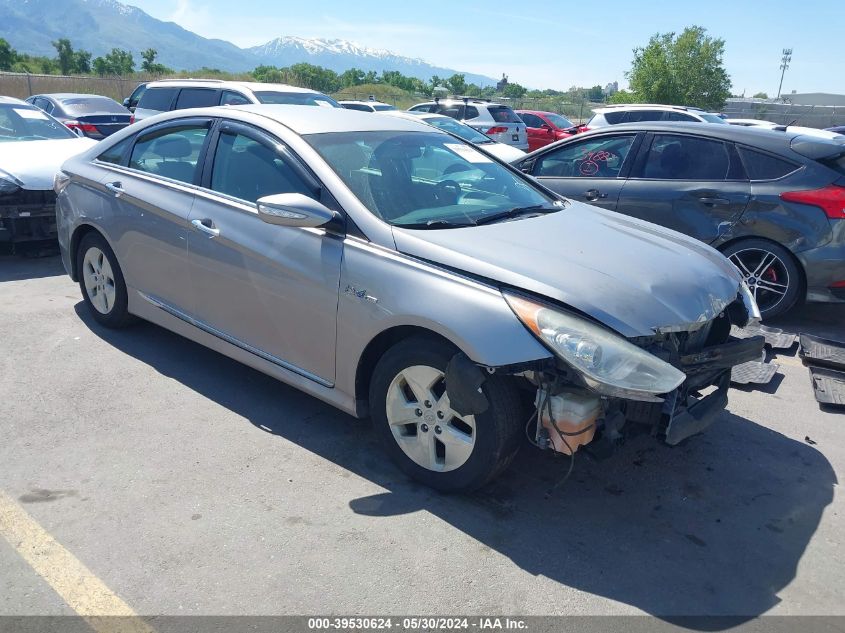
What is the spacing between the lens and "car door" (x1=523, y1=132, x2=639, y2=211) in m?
6.73

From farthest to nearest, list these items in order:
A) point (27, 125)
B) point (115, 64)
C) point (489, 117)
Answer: point (115, 64), point (489, 117), point (27, 125)

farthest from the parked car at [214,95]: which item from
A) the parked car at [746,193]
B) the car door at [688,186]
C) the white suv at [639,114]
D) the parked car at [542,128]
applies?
the parked car at [542,128]

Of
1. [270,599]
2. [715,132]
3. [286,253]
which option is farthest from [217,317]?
[715,132]

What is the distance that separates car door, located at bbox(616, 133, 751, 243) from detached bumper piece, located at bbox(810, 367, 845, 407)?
1.59m

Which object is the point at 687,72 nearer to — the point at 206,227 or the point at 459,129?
the point at 459,129

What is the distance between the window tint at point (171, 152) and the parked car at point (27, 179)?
113 inches

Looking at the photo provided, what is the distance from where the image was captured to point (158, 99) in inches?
447

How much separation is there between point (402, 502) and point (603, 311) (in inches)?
51.3

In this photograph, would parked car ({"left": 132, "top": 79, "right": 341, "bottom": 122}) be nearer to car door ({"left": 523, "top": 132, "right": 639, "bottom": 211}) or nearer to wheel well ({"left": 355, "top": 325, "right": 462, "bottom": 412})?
car door ({"left": 523, "top": 132, "right": 639, "bottom": 211})

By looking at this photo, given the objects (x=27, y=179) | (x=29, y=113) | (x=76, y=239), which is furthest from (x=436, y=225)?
(x=29, y=113)

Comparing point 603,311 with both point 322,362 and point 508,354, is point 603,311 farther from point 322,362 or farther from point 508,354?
point 322,362

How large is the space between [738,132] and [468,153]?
3073 mm

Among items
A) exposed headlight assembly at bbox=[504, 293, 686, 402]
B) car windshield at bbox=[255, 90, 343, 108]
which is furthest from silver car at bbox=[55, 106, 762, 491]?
car windshield at bbox=[255, 90, 343, 108]

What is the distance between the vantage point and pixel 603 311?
2.96 metres
